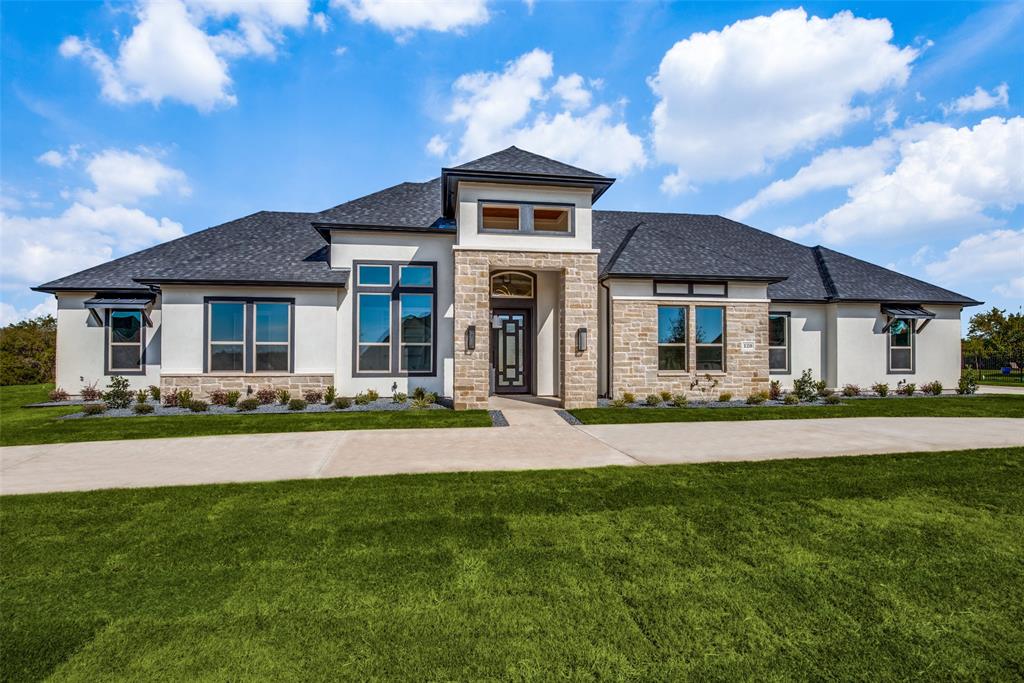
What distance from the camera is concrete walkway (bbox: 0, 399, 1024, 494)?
20.4ft

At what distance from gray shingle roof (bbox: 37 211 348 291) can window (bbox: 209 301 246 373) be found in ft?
2.91

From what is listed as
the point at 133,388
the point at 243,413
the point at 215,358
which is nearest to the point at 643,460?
the point at 243,413

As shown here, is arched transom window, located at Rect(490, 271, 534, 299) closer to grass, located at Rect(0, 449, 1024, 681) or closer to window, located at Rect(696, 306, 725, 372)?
window, located at Rect(696, 306, 725, 372)

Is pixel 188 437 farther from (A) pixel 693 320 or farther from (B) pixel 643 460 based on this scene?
(A) pixel 693 320

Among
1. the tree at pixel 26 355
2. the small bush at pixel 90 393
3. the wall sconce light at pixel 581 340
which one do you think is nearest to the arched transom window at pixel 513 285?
the wall sconce light at pixel 581 340

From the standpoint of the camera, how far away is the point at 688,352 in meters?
14.8

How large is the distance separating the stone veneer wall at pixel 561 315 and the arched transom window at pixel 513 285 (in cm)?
263

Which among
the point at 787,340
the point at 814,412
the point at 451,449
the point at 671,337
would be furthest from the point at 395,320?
the point at 787,340

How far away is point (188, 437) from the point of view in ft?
28.6

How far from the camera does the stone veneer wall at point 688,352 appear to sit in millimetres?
14438

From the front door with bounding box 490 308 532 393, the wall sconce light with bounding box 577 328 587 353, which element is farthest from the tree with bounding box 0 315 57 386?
the wall sconce light with bounding box 577 328 587 353

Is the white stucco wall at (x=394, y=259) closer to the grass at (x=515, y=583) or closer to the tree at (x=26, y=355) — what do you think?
the grass at (x=515, y=583)

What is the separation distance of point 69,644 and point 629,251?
15567mm

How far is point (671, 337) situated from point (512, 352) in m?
5.24
